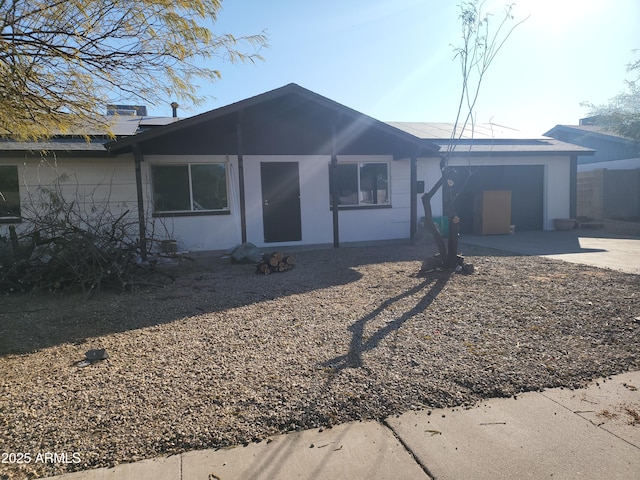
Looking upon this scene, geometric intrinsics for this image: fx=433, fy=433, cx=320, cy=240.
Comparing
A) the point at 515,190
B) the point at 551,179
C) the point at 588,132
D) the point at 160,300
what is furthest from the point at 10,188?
the point at 588,132

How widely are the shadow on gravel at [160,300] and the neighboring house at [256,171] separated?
69.5 inches

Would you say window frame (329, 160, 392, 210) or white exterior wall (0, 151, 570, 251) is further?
window frame (329, 160, 392, 210)

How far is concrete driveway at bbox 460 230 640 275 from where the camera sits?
854cm

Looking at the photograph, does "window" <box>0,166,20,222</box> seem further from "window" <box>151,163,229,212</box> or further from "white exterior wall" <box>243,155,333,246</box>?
"white exterior wall" <box>243,155,333,246</box>

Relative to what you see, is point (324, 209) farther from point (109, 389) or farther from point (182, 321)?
point (109, 389)

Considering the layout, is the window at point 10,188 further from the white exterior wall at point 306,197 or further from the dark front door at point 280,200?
the dark front door at point 280,200

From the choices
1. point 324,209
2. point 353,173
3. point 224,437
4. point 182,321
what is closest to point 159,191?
point 324,209

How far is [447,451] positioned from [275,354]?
6.10ft

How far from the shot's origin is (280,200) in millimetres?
11609

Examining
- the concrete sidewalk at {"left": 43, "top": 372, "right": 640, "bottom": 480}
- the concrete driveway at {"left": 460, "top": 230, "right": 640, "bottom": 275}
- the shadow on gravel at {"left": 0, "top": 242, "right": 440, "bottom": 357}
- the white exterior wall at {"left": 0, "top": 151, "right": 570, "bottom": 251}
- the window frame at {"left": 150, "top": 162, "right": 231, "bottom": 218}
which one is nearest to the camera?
the concrete sidewalk at {"left": 43, "top": 372, "right": 640, "bottom": 480}

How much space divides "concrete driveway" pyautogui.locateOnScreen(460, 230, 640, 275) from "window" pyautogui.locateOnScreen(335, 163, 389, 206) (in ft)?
8.98

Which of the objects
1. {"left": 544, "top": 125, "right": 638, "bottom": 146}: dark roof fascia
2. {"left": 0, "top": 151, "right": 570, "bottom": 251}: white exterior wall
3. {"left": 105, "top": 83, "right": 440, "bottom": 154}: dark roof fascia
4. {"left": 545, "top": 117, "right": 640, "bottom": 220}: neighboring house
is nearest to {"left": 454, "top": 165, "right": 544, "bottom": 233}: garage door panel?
{"left": 0, "top": 151, "right": 570, "bottom": 251}: white exterior wall

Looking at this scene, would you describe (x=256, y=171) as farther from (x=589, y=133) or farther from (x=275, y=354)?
(x=589, y=133)

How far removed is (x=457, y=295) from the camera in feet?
19.8
